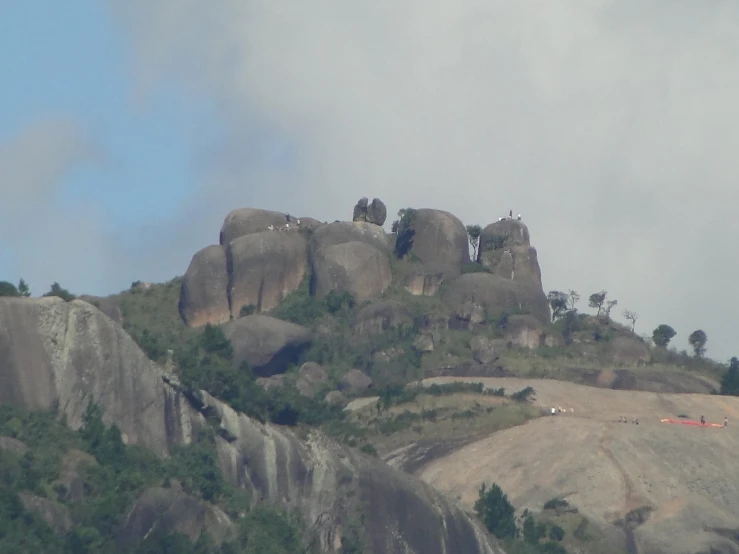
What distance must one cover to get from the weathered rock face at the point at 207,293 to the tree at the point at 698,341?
88.8 feet

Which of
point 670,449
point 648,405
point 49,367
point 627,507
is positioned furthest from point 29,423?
point 648,405

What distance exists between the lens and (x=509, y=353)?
119m

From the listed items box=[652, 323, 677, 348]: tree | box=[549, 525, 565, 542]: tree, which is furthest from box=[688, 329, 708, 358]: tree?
box=[549, 525, 565, 542]: tree

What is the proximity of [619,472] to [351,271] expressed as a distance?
1143 inches

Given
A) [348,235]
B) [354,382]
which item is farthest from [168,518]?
[348,235]

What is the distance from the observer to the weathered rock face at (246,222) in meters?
130

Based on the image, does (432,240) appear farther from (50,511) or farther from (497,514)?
(50,511)

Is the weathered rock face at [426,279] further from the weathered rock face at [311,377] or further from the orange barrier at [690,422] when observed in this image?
the orange barrier at [690,422]

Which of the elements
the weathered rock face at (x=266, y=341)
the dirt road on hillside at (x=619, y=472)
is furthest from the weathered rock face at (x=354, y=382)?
the dirt road on hillside at (x=619, y=472)

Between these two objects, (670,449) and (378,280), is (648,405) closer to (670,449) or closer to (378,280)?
(670,449)

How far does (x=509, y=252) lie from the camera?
434 feet

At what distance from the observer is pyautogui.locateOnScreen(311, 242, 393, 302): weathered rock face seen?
409 feet

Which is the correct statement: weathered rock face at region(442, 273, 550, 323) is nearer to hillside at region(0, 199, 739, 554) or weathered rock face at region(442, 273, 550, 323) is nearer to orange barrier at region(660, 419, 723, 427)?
hillside at region(0, 199, 739, 554)

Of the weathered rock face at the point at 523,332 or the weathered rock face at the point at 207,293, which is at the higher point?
the weathered rock face at the point at 207,293
